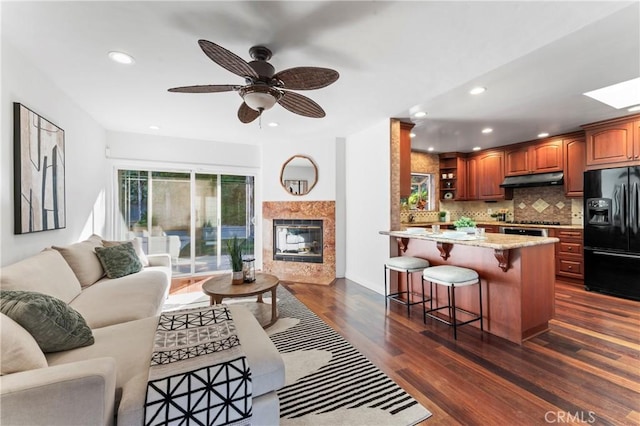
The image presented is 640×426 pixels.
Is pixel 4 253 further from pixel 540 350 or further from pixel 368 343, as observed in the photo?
pixel 540 350

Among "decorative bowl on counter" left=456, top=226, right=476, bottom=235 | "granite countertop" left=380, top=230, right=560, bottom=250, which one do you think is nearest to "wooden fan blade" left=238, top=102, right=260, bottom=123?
"granite countertop" left=380, top=230, right=560, bottom=250

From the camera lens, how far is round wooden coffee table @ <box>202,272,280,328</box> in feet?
8.24

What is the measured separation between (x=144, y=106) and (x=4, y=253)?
6.52 ft

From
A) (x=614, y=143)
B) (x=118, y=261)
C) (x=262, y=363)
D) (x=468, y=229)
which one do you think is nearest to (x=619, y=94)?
(x=614, y=143)

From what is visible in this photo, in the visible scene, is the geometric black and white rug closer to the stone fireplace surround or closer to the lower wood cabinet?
the stone fireplace surround

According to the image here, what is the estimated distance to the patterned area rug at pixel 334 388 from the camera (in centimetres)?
157

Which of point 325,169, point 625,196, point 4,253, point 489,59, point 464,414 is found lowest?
point 464,414

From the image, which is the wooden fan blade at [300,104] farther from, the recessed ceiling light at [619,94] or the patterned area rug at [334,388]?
the recessed ceiling light at [619,94]

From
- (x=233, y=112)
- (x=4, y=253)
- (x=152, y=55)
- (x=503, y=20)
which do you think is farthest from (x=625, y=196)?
(x=4, y=253)

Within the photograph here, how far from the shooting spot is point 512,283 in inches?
98.2

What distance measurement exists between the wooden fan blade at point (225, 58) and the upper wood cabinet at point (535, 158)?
5.14 metres

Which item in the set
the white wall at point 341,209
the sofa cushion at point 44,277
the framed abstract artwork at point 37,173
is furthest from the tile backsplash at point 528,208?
the framed abstract artwork at point 37,173

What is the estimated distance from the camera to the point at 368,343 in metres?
2.45

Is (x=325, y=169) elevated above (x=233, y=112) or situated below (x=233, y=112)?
below
